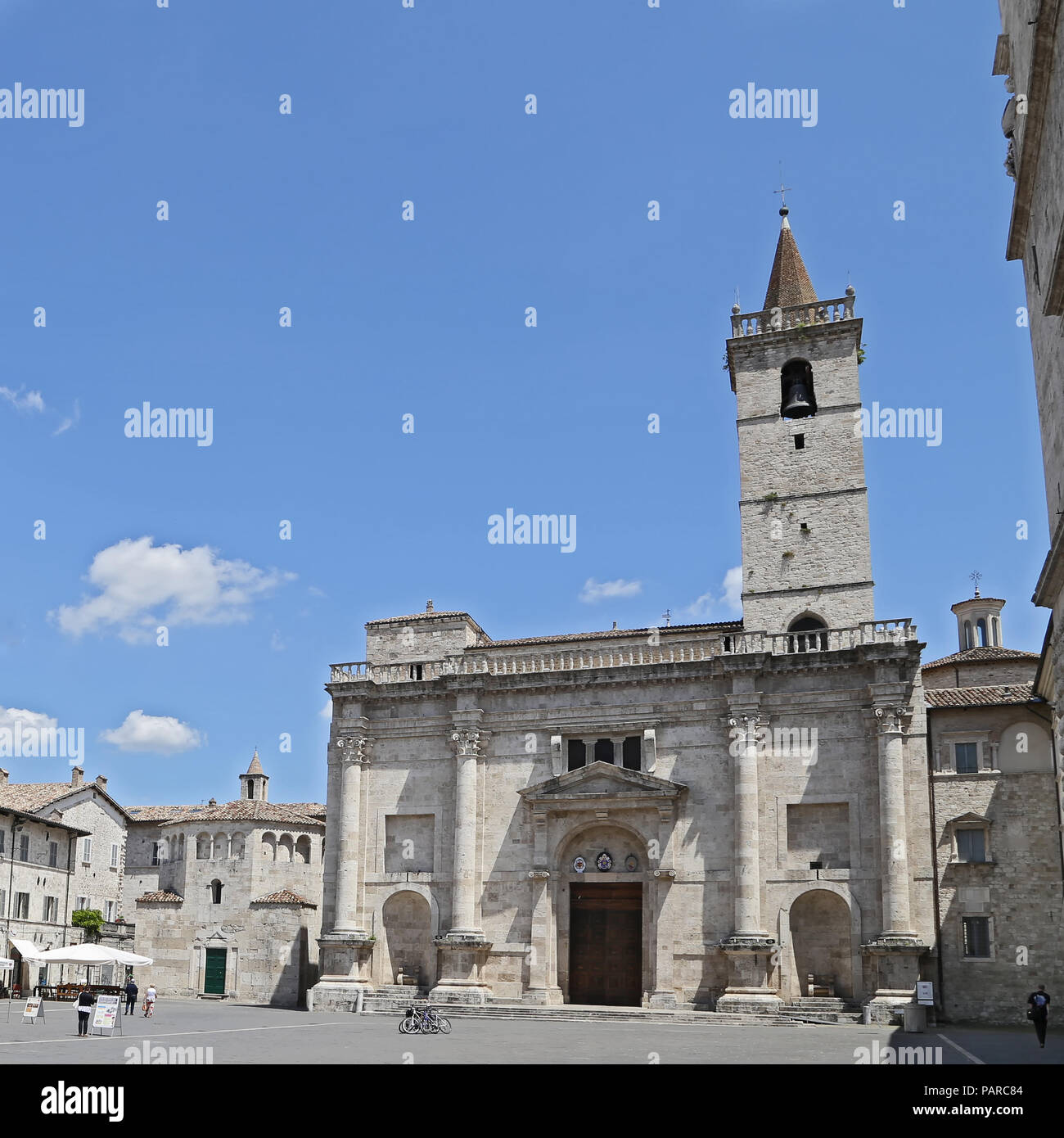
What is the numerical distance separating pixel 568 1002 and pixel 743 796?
9.00 meters

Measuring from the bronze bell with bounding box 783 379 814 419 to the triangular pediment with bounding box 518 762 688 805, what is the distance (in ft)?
46.9

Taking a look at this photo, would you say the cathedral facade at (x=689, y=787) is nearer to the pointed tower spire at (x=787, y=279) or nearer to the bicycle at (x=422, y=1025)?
the pointed tower spire at (x=787, y=279)

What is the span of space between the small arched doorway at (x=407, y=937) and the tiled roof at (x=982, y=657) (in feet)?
77.9

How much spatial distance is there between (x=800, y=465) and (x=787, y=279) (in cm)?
817

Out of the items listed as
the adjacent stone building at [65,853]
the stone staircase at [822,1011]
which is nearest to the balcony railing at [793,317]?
the stone staircase at [822,1011]

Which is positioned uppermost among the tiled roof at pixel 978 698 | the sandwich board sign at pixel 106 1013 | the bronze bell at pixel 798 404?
the bronze bell at pixel 798 404

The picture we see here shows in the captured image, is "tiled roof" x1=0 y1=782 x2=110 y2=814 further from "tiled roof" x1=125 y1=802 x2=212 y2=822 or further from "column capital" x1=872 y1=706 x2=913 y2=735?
"column capital" x1=872 y1=706 x2=913 y2=735

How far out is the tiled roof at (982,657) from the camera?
47.1m

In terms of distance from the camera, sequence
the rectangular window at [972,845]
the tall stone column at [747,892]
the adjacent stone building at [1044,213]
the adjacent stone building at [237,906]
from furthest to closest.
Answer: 1. the adjacent stone building at [237,906]
2. the rectangular window at [972,845]
3. the tall stone column at [747,892]
4. the adjacent stone building at [1044,213]

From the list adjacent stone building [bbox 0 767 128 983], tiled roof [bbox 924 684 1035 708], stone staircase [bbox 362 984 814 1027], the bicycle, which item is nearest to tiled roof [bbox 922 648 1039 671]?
tiled roof [bbox 924 684 1035 708]

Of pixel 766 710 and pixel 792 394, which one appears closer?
pixel 766 710
